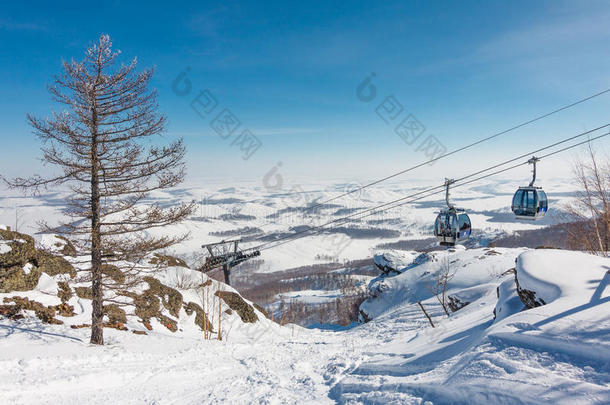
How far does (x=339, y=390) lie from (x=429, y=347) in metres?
2.70

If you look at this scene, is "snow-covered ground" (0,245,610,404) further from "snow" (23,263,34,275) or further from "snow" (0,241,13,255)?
"snow" (0,241,13,255)

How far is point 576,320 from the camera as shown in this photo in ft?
15.3

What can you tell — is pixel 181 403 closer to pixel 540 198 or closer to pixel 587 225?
pixel 540 198

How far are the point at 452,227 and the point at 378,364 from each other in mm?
5183

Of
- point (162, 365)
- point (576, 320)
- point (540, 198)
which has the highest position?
point (540, 198)

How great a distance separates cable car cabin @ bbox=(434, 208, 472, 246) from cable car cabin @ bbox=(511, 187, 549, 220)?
5.00 ft

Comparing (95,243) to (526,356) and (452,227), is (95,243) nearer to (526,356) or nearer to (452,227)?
(526,356)

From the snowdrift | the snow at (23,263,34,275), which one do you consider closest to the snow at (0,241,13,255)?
the snow at (23,263,34,275)

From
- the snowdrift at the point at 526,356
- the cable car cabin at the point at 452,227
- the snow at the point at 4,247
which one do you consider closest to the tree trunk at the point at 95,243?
the snow at the point at 4,247

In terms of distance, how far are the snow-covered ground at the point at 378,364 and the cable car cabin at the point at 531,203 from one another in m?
1.79

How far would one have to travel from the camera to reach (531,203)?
9195mm

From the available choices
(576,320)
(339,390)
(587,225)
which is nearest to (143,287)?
(339,390)

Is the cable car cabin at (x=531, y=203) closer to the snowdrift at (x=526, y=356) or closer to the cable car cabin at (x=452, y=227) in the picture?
the cable car cabin at (x=452, y=227)

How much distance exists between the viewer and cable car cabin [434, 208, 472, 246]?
32.0 ft
